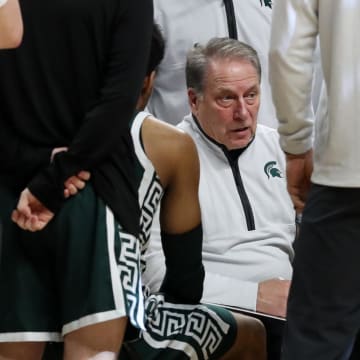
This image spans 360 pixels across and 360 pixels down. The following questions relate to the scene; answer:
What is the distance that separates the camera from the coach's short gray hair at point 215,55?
8.20 ft

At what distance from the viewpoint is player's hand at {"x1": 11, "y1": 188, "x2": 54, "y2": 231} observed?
5.29ft

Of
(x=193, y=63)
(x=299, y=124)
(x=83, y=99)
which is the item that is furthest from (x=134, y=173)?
(x=193, y=63)

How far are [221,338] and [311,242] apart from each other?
1.24ft

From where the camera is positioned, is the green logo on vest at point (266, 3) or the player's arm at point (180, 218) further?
the green logo on vest at point (266, 3)

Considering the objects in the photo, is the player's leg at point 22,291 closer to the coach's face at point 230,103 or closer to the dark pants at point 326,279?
the dark pants at point 326,279

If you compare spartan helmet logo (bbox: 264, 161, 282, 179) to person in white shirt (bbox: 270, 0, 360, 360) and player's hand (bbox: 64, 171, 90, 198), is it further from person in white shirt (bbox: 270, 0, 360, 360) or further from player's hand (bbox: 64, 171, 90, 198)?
player's hand (bbox: 64, 171, 90, 198)

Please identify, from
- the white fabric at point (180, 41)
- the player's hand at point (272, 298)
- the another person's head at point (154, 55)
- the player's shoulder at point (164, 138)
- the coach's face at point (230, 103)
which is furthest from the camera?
the white fabric at point (180, 41)

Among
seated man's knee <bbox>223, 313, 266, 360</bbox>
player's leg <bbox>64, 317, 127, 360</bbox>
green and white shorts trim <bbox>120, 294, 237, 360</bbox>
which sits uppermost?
player's leg <bbox>64, 317, 127, 360</bbox>

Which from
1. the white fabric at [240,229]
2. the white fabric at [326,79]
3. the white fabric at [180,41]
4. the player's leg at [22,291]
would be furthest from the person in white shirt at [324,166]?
the white fabric at [180,41]

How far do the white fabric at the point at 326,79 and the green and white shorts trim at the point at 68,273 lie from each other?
360 millimetres

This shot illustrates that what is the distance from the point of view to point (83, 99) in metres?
1.63

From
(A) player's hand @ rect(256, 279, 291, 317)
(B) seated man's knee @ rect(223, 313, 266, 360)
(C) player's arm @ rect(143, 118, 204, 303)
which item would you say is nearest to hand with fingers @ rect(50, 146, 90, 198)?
(C) player's arm @ rect(143, 118, 204, 303)

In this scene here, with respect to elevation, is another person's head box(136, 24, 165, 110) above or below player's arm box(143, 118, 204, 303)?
above

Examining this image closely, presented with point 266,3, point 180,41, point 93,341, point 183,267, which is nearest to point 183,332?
point 183,267
